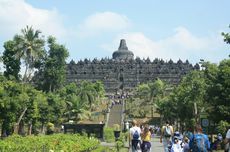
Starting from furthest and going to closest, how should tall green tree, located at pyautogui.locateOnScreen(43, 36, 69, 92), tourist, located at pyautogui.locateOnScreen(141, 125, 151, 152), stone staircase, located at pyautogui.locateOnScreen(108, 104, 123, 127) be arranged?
stone staircase, located at pyautogui.locateOnScreen(108, 104, 123, 127), tall green tree, located at pyautogui.locateOnScreen(43, 36, 69, 92), tourist, located at pyautogui.locateOnScreen(141, 125, 151, 152)

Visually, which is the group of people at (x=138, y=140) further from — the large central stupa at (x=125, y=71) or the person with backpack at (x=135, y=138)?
the large central stupa at (x=125, y=71)

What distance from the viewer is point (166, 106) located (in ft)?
158

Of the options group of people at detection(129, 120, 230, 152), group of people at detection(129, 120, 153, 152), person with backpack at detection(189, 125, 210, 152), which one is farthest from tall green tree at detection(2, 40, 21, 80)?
person with backpack at detection(189, 125, 210, 152)

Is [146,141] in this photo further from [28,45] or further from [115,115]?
[115,115]

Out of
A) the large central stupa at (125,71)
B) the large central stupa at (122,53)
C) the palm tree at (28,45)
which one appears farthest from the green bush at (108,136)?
the large central stupa at (122,53)

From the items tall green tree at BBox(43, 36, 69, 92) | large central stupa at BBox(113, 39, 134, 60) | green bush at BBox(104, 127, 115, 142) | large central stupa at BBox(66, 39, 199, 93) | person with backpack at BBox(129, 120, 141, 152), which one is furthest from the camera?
large central stupa at BBox(113, 39, 134, 60)

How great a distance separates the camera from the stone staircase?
2266 inches

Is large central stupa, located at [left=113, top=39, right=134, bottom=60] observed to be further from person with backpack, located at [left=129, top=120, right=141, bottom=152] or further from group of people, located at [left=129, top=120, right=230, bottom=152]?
person with backpack, located at [left=129, top=120, right=141, bottom=152]

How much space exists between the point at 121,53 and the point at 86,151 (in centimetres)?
12751

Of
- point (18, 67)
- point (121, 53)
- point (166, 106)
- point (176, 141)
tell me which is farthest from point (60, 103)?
point (121, 53)

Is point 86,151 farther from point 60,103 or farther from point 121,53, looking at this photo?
point 121,53

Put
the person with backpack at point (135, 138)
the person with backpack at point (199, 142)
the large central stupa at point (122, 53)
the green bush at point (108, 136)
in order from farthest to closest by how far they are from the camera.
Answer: the large central stupa at point (122, 53)
the green bush at point (108, 136)
the person with backpack at point (135, 138)
the person with backpack at point (199, 142)

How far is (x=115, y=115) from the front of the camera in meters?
63.5

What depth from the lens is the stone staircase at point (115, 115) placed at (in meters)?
57.6
